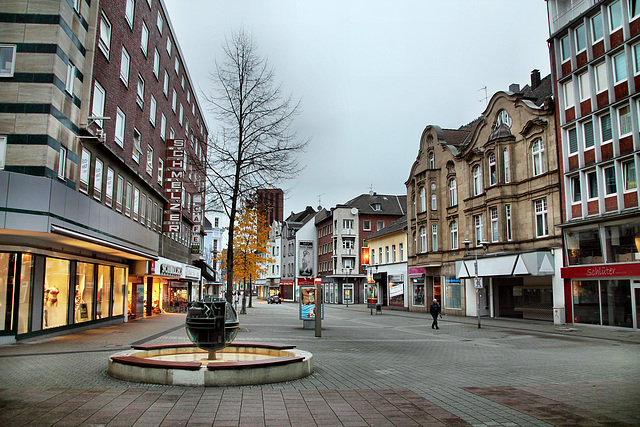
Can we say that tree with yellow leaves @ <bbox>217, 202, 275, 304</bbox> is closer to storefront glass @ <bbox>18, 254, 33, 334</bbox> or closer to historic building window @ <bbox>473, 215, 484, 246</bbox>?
historic building window @ <bbox>473, 215, 484, 246</bbox>

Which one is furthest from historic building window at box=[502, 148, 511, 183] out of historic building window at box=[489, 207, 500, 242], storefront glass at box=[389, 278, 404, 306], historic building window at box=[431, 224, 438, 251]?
storefront glass at box=[389, 278, 404, 306]

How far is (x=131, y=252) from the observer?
74.1 ft

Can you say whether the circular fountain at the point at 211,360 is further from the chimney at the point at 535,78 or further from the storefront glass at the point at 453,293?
the chimney at the point at 535,78

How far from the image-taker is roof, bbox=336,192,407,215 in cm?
7012

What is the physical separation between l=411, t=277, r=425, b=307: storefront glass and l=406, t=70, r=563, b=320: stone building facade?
0.29 feet

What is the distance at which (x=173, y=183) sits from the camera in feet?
111

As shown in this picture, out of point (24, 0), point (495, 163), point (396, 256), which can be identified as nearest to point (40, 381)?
point (24, 0)

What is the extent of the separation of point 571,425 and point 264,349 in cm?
692

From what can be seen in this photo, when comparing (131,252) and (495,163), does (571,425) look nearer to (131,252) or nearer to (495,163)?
(131,252)

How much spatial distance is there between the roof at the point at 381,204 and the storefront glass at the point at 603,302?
43865 millimetres

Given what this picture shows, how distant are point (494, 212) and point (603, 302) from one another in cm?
989

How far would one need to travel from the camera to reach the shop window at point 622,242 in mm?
22500

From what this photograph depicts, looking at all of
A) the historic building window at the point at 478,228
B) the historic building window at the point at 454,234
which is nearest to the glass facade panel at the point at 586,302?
the historic building window at the point at 478,228

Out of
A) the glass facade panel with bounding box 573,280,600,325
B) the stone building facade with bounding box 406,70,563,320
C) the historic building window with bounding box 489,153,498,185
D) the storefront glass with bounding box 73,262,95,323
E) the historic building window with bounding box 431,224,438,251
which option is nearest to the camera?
the storefront glass with bounding box 73,262,95,323
